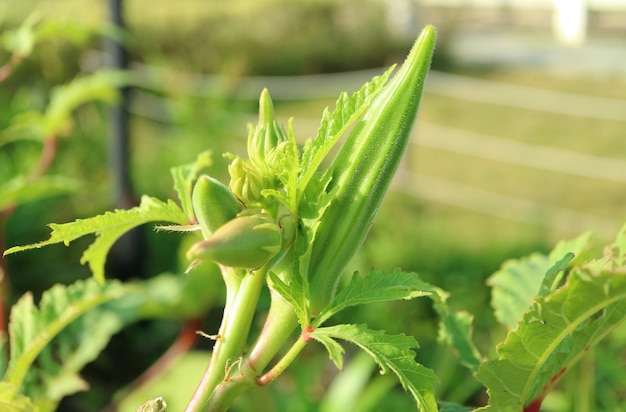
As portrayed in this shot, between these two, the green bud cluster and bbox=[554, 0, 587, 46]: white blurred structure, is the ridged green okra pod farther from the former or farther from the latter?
bbox=[554, 0, 587, 46]: white blurred structure

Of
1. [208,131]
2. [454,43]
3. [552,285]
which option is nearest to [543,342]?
[552,285]

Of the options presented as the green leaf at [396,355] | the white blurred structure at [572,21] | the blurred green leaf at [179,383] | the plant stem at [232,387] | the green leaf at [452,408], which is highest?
the green leaf at [396,355]

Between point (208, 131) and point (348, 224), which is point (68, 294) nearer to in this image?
point (348, 224)

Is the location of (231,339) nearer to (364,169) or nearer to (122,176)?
(364,169)

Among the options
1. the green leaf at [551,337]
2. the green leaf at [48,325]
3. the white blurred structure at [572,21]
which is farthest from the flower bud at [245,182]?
the white blurred structure at [572,21]

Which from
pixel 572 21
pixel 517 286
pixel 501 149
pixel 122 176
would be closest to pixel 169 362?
pixel 517 286

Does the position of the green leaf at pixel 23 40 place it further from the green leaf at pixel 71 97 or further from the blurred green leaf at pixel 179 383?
the blurred green leaf at pixel 179 383
